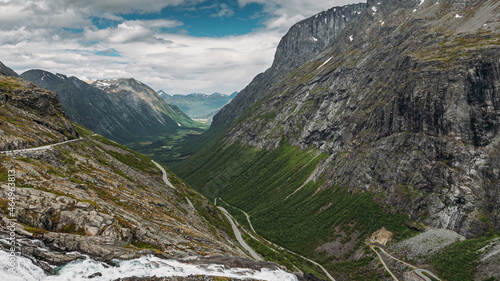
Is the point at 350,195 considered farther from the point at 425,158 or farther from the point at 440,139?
the point at 440,139

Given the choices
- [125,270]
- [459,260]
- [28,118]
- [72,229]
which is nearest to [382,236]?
[459,260]

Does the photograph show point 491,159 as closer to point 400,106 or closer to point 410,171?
point 410,171

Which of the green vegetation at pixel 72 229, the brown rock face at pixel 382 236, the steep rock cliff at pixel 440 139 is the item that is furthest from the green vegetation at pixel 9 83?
the steep rock cliff at pixel 440 139

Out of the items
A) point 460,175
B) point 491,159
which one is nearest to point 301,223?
→ point 460,175

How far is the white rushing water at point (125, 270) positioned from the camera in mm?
33438

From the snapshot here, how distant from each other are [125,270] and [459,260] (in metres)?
113

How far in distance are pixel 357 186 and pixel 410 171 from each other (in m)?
30.7

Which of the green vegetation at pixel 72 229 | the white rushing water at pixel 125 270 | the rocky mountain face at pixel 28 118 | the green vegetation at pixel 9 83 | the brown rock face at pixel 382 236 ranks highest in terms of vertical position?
the green vegetation at pixel 9 83

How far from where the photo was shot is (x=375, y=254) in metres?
123

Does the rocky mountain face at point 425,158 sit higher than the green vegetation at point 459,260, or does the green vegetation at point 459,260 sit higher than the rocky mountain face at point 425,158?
the rocky mountain face at point 425,158

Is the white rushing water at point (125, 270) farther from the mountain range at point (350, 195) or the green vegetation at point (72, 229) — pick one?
the green vegetation at point (72, 229)

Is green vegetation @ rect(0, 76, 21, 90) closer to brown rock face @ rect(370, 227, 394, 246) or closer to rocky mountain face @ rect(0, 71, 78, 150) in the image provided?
rocky mountain face @ rect(0, 71, 78, 150)

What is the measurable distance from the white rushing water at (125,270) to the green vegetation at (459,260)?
8006cm

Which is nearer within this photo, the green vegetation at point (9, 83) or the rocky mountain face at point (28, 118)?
the rocky mountain face at point (28, 118)
